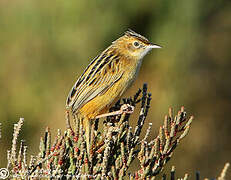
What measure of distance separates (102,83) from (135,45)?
2.52 ft

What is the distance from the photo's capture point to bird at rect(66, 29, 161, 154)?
4977 mm

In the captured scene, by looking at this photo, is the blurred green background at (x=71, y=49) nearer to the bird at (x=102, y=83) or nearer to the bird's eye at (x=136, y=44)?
the bird's eye at (x=136, y=44)

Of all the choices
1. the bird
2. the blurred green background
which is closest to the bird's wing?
the bird

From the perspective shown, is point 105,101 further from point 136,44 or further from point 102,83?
point 136,44

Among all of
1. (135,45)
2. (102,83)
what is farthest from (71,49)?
(102,83)

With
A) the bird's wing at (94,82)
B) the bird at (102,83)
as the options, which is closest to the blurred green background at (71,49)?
the bird at (102,83)

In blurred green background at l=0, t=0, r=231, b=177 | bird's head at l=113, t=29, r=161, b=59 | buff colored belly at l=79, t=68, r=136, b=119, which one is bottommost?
buff colored belly at l=79, t=68, r=136, b=119

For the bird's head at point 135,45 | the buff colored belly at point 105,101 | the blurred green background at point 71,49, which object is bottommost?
the buff colored belly at point 105,101

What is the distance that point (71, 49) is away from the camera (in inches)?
381

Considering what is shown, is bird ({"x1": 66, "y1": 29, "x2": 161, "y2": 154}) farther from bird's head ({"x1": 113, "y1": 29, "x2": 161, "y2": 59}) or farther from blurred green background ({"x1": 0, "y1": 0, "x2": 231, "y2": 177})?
blurred green background ({"x1": 0, "y1": 0, "x2": 231, "y2": 177})

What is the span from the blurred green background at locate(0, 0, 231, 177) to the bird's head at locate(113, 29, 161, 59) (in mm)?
3999

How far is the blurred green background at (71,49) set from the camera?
31.3ft

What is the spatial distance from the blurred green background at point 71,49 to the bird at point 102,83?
425cm

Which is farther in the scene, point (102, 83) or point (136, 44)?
point (136, 44)
